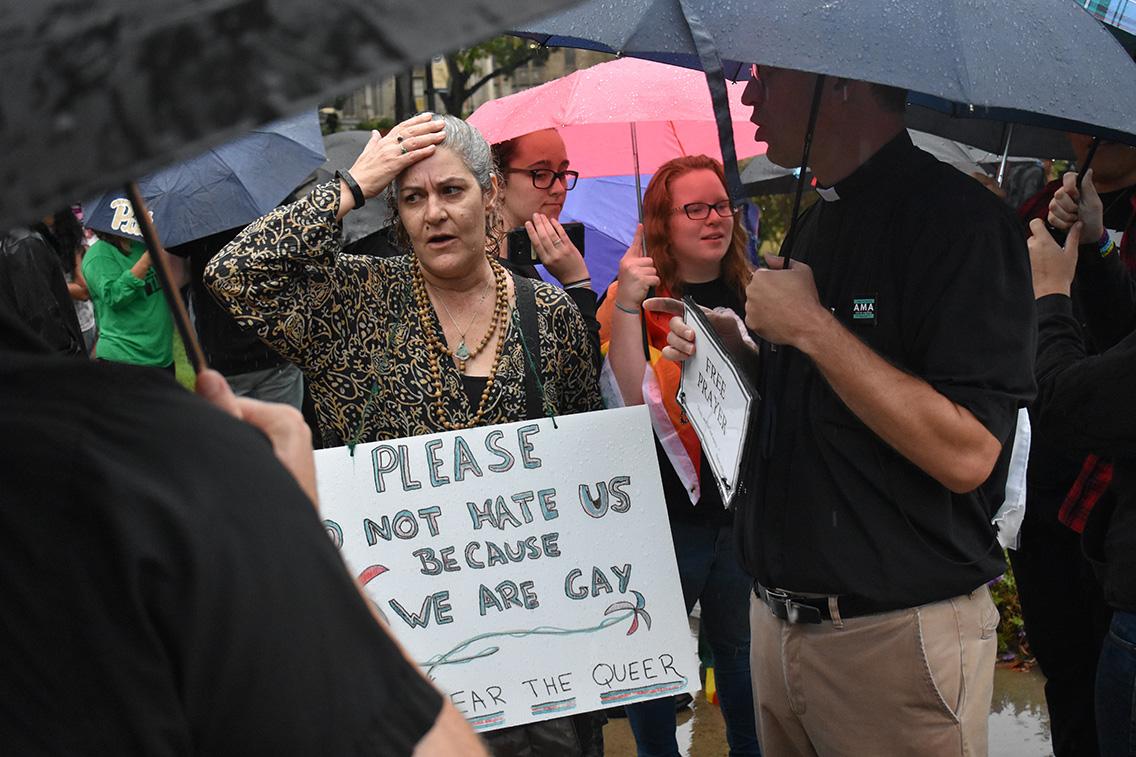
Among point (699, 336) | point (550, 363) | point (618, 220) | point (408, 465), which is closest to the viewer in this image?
point (699, 336)

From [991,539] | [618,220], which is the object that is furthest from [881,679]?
[618,220]

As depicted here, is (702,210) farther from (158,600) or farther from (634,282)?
(158,600)

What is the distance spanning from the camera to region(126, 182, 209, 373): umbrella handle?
1.11 metres

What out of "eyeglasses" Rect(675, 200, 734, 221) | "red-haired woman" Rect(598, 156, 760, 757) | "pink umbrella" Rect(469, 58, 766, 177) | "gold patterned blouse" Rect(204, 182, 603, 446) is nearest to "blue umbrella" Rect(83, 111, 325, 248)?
"pink umbrella" Rect(469, 58, 766, 177)

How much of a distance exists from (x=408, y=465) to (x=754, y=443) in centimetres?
91

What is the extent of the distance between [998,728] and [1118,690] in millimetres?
2272

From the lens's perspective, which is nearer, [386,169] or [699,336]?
[699,336]

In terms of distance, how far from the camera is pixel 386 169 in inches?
125

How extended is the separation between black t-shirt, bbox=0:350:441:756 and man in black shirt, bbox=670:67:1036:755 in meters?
1.56

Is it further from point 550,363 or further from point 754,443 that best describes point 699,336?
point 550,363

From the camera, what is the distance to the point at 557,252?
378 cm

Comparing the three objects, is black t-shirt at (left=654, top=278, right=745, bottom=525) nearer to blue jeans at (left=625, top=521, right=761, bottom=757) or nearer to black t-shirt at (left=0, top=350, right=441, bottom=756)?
blue jeans at (left=625, top=521, right=761, bottom=757)

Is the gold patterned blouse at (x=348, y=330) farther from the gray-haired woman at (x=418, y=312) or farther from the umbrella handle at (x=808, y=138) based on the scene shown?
the umbrella handle at (x=808, y=138)

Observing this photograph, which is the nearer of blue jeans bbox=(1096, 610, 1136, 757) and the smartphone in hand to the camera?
blue jeans bbox=(1096, 610, 1136, 757)
